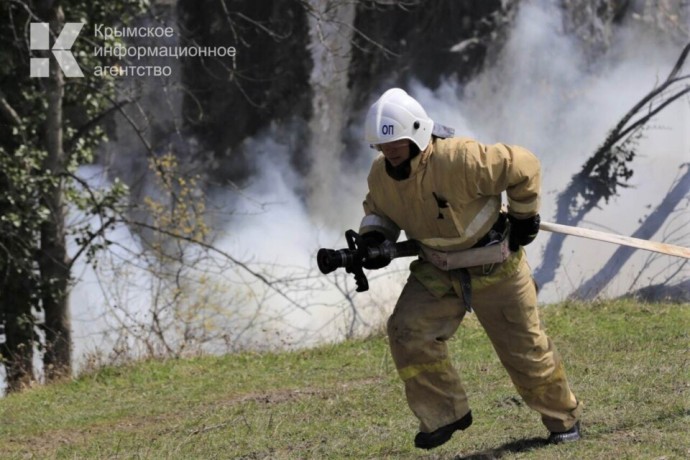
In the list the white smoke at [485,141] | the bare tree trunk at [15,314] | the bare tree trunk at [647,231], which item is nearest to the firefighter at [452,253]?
the white smoke at [485,141]

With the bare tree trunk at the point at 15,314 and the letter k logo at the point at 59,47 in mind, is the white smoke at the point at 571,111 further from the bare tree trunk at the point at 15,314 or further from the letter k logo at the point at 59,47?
the bare tree trunk at the point at 15,314

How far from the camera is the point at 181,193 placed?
1261 centimetres

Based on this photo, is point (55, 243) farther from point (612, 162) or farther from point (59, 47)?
point (612, 162)

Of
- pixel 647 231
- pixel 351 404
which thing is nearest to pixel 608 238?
pixel 351 404

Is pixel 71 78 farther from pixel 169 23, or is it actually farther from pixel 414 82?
pixel 414 82

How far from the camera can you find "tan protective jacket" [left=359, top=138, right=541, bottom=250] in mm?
4793

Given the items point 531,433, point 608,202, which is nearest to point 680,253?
point 531,433

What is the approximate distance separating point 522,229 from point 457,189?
16.2 inches

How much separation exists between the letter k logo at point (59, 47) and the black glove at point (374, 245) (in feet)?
23.6

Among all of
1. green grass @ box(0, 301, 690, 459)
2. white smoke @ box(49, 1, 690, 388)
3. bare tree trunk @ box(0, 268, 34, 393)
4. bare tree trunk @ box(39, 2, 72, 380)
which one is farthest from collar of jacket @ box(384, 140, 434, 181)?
bare tree trunk @ box(0, 268, 34, 393)

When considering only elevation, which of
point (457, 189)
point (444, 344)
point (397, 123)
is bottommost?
point (444, 344)

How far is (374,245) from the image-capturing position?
200 inches

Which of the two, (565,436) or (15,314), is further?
(15,314)

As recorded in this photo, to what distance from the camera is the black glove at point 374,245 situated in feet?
16.5
